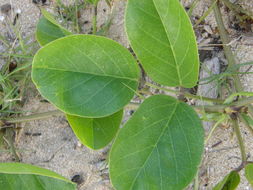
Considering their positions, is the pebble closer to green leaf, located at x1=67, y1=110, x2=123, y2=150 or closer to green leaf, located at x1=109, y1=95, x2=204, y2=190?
green leaf, located at x1=67, y1=110, x2=123, y2=150

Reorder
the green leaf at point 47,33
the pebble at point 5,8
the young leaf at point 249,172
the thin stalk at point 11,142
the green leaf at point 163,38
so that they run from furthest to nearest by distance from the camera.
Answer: the pebble at point 5,8 → the thin stalk at point 11,142 → the green leaf at point 47,33 → the young leaf at point 249,172 → the green leaf at point 163,38

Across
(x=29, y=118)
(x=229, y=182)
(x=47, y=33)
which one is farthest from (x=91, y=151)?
(x=229, y=182)

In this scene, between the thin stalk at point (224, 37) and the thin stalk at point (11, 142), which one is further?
the thin stalk at point (11, 142)

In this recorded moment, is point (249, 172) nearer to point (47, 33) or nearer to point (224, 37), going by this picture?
point (224, 37)

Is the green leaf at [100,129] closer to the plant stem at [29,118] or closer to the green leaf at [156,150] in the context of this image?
the green leaf at [156,150]

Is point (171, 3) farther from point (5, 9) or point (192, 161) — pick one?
point (5, 9)

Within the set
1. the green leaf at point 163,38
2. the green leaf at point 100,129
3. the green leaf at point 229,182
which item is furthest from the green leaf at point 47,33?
the green leaf at point 229,182

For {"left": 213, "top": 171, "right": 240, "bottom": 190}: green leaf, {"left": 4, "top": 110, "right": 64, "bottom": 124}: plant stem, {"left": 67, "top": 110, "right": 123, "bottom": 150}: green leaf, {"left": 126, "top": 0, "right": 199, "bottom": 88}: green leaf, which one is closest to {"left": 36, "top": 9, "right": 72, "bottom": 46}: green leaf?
{"left": 4, "top": 110, "right": 64, "bottom": 124}: plant stem
